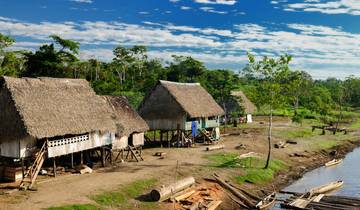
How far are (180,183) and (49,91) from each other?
10580 mm

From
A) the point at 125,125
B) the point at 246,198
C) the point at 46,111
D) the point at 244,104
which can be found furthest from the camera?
the point at 244,104

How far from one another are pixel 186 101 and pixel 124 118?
396 inches

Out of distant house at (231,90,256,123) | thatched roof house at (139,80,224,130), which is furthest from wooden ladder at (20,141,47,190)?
distant house at (231,90,256,123)

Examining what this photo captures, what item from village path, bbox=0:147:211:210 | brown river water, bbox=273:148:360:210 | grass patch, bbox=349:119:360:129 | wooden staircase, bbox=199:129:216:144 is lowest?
brown river water, bbox=273:148:360:210

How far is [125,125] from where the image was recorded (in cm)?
3472

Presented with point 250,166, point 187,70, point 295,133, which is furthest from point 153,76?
point 250,166

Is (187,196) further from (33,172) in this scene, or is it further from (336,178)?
(336,178)

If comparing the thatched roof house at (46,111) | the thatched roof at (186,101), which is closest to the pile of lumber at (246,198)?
the thatched roof house at (46,111)

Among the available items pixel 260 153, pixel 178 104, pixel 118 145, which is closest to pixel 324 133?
pixel 260 153

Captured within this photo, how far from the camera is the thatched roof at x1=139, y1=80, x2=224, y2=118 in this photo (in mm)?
43156

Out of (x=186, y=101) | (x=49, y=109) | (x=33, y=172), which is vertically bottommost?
(x=33, y=172)

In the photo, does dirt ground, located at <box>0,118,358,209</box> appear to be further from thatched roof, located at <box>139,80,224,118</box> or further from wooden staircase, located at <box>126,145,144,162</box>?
thatched roof, located at <box>139,80,224,118</box>

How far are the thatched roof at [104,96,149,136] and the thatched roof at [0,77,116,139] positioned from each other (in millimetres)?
1913

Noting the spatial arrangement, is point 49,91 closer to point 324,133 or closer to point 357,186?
point 357,186
